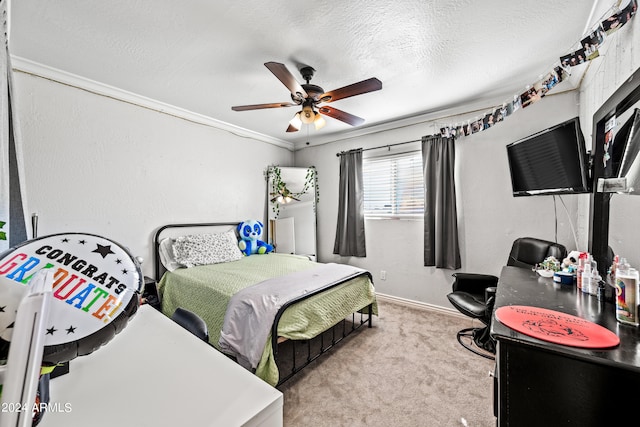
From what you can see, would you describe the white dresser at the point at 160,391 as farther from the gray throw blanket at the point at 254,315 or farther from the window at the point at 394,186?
the window at the point at 394,186

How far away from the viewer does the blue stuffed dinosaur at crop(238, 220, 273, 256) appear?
11.9 feet

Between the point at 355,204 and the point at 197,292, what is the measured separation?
2.37m

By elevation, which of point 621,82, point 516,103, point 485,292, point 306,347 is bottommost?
point 306,347

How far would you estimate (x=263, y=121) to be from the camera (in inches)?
137

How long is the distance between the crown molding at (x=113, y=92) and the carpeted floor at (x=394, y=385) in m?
3.06

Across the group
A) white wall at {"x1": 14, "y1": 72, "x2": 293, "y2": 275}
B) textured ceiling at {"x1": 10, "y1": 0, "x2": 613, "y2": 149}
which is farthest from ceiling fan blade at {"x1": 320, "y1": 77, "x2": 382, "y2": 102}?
white wall at {"x1": 14, "y1": 72, "x2": 293, "y2": 275}

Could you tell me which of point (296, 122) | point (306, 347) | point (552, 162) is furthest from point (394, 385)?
point (296, 122)

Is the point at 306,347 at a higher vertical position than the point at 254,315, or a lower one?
lower

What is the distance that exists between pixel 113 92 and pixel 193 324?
2606 mm

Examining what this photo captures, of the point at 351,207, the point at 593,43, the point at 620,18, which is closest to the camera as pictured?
the point at 620,18

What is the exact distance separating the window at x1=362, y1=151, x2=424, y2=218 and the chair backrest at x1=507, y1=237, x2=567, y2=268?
1.09 m

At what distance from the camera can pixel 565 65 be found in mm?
1577

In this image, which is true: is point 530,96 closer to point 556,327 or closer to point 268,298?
point 556,327

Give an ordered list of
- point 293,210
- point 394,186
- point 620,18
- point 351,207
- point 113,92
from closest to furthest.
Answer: point 620,18 < point 113,92 < point 394,186 < point 351,207 < point 293,210
